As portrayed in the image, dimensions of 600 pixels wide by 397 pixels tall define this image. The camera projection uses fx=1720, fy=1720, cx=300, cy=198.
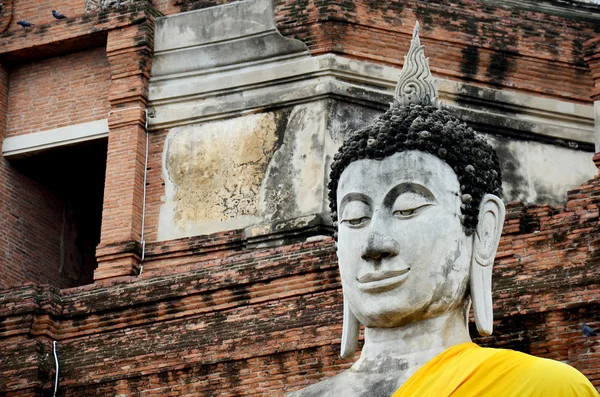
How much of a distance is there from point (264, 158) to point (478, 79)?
2608 mm

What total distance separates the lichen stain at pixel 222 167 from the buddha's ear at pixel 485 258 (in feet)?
32.5

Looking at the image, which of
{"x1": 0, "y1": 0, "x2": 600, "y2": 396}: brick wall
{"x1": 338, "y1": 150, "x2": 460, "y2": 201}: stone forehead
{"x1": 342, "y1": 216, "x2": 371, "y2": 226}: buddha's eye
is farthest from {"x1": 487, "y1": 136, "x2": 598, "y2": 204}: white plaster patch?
{"x1": 342, "y1": 216, "x2": 371, "y2": 226}: buddha's eye

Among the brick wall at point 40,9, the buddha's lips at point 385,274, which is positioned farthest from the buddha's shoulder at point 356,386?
the brick wall at point 40,9

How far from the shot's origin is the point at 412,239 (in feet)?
25.8

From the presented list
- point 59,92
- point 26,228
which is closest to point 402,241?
point 26,228

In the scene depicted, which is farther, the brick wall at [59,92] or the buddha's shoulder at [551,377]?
the brick wall at [59,92]

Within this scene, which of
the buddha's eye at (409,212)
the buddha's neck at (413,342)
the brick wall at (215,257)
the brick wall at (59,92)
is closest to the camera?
the buddha's neck at (413,342)

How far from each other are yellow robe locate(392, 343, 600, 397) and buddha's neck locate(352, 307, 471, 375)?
1.88 feet

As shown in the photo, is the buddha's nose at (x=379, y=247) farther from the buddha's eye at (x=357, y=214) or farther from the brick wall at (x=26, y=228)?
the brick wall at (x=26, y=228)

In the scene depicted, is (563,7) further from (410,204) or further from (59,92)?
(410,204)

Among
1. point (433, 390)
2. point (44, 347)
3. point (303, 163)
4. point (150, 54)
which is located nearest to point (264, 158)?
point (303, 163)

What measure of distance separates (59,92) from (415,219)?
1301 cm

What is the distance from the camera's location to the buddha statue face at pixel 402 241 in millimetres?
7844

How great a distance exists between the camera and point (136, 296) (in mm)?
15914
